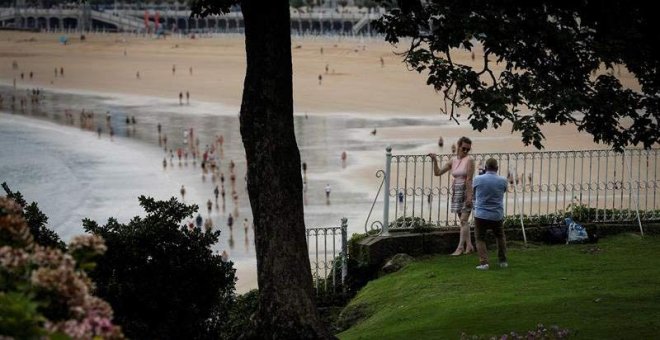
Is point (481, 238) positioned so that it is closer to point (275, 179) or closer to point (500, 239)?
point (500, 239)

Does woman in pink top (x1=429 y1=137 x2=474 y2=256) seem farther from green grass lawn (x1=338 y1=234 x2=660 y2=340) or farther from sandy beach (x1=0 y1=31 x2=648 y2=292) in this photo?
sandy beach (x1=0 y1=31 x2=648 y2=292)

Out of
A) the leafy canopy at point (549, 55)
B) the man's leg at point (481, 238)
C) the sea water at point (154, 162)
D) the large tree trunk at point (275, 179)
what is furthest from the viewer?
the sea water at point (154, 162)

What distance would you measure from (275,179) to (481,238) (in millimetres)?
3374

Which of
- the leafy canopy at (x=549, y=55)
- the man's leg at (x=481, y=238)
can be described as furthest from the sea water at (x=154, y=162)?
the leafy canopy at (x=549, y=55)

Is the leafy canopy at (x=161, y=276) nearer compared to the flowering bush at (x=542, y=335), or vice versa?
the flowering bush at (x=542, y=335)

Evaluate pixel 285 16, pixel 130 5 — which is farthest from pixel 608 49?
pixel 130 5

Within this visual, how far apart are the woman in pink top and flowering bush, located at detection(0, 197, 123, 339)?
8.47 m

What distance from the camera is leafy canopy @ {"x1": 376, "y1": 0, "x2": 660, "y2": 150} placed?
29.9 ft

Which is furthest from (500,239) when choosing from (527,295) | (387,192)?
(387,192)

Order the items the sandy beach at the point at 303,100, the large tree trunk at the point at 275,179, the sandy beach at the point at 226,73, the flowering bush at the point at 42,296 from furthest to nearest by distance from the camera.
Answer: the sandy beach at the point at 226,73 → the sandy beach at the point at 303,100 → the large tree trunk at the point at 275,179 → the flowering bush at the point at 42,296

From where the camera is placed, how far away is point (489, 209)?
1219 cm

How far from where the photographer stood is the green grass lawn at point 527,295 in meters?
9.36

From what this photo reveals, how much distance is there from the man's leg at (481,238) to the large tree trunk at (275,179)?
3113 millimetres

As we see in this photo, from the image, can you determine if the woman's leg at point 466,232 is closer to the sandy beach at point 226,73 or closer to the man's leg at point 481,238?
the man's leg at point 481,238
